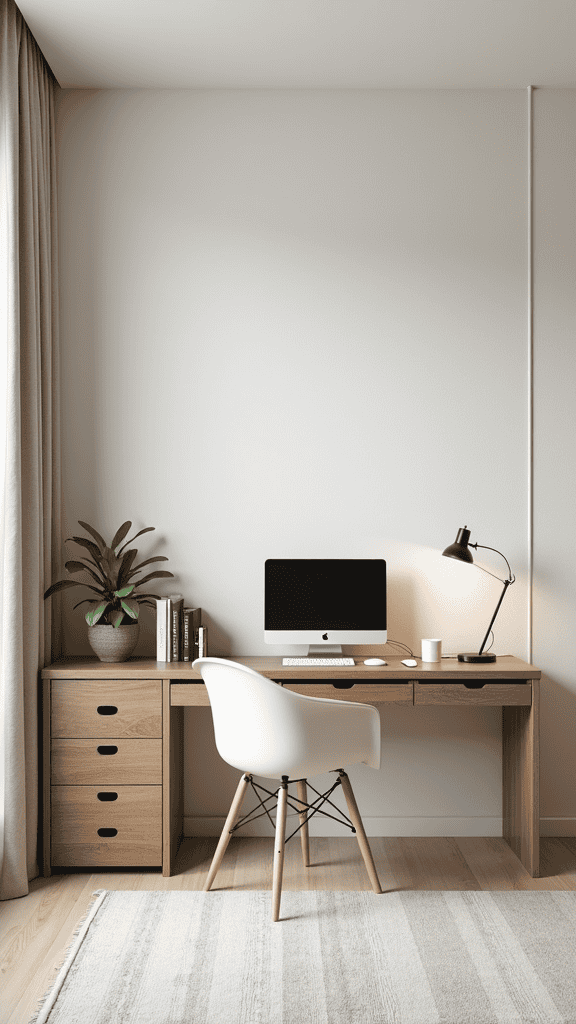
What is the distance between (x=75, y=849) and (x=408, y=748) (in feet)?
4.48

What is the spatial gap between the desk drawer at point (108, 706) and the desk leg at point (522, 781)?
1341mm

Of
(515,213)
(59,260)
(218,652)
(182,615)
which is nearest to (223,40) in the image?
(59,260)

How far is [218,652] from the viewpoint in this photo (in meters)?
3.41

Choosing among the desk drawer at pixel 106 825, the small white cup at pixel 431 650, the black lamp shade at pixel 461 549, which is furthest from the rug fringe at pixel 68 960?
the black lamp shade at pixel 461 549

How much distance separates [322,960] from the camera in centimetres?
231

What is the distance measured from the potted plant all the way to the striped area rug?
88 centimetres

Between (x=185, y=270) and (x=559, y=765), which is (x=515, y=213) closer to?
(x=185, y=270)

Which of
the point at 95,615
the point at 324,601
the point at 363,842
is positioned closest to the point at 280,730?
the point at 363,842

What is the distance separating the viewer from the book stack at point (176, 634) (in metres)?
3.14

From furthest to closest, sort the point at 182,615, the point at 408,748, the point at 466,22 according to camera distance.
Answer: the point at 408,748, the point at 182,615, the point at 466,22

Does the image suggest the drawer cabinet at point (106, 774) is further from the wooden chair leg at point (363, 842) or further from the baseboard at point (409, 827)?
the wooden chair leg at point (363, 842)

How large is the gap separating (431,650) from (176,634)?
3.23ft

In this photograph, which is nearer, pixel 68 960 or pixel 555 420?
pixel 68 960

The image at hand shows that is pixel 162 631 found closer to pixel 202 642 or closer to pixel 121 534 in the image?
pixel 202 642
